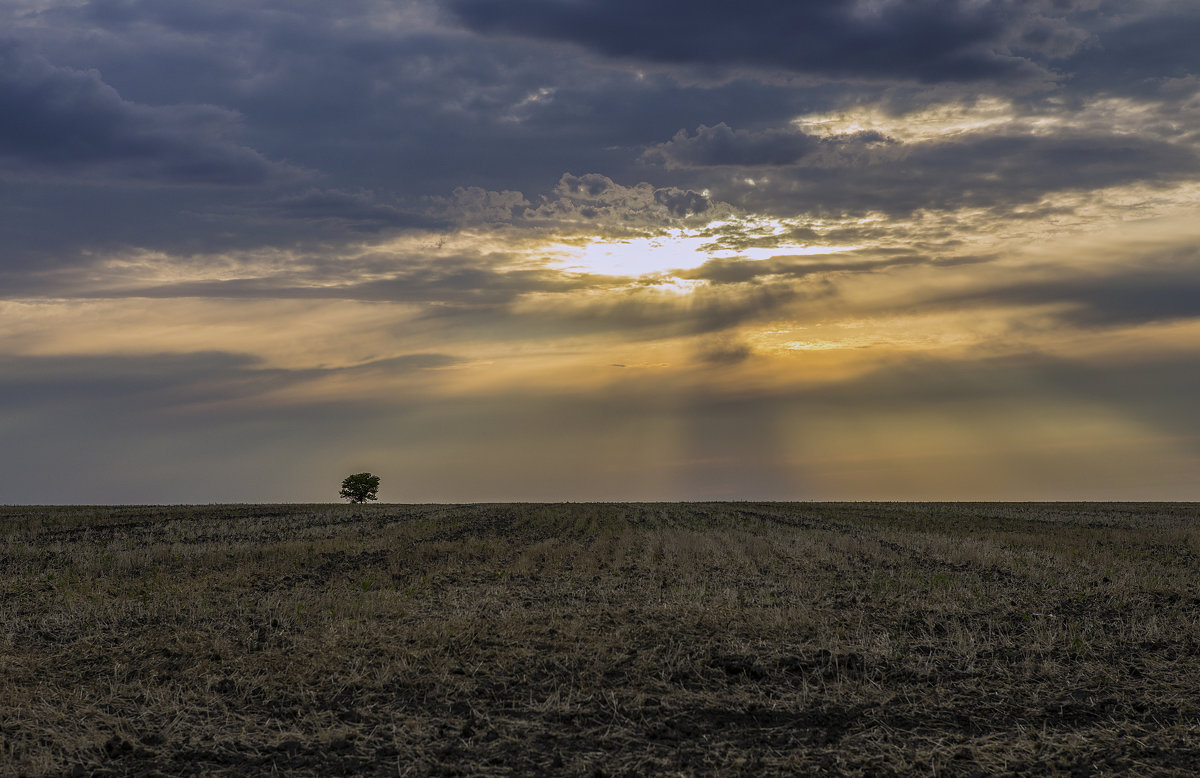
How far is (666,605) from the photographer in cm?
1524

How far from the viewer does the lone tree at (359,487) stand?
10206cm

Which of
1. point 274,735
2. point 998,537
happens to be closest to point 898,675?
point 274,735

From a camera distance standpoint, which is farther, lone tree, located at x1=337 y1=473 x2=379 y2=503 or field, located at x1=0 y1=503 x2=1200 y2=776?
lone tree, located at x1=337 y1=473 x2=379 y2=503

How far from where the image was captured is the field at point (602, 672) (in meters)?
8.90

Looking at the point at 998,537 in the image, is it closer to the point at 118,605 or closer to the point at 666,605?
the point at 666,605

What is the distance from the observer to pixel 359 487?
102375 mm

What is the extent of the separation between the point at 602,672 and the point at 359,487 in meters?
96.0

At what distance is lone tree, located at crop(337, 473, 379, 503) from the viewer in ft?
335

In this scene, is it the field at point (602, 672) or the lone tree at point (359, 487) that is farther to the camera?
the lone tree at point (359, 487)

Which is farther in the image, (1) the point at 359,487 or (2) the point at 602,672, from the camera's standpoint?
(1) the point at 359,487

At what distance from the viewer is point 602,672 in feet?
36.6

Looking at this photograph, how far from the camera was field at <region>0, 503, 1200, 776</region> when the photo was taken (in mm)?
8898

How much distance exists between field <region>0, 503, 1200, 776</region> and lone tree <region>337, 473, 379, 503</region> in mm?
81912

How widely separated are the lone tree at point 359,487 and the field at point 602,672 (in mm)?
81912
